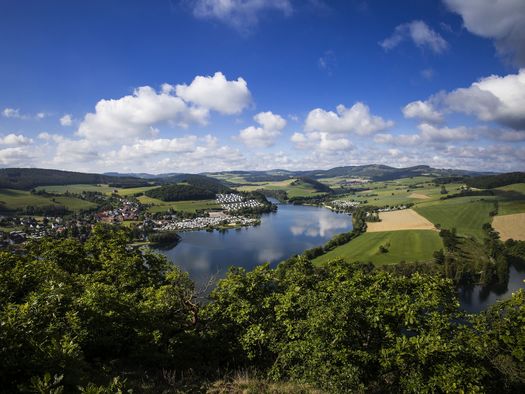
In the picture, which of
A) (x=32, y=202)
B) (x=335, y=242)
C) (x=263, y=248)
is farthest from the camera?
(x=32, y=202)

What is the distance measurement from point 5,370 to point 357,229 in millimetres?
133845

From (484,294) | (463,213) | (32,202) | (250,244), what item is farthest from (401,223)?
(32,202)

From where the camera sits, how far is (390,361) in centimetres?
1416

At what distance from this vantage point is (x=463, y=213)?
14275 centimetres

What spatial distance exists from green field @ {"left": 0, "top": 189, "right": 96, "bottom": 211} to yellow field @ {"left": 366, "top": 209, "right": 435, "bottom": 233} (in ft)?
528

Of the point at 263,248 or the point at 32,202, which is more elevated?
the point at 32,202

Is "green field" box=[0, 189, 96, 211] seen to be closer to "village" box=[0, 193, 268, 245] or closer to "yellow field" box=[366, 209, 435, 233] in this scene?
"village" box=[0, 193, 268, 245]

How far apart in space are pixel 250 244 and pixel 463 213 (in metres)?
97.3

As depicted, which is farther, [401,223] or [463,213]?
[463,213]

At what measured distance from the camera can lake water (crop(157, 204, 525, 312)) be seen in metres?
72.3

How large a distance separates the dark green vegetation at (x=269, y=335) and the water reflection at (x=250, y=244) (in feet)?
187

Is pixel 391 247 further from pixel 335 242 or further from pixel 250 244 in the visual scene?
pixel 250 244

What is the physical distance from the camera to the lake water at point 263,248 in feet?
237

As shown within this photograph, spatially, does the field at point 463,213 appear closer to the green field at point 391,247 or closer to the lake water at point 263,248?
the green field at point 391,247
